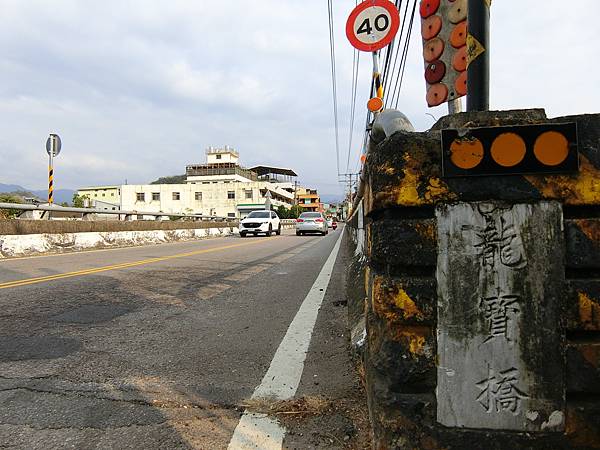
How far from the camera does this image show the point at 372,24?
7.30m

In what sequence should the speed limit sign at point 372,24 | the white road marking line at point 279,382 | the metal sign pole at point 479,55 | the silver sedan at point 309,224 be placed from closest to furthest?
the white road marking line at point 279,382
the metal sign pole at point 479,55
the speed limit sign at point 372,24
the silver sedan at point 309,224

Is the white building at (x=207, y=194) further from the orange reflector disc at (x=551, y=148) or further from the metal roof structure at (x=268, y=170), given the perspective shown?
the orange reflector disc at (x=551, y=148)

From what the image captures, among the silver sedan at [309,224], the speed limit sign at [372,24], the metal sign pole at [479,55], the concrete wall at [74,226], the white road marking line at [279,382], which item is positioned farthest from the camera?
the silver sedan at [309,224]

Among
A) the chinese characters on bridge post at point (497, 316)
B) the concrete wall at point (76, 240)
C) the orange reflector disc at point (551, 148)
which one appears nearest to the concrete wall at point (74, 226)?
the concrete wall at point (76, 240)

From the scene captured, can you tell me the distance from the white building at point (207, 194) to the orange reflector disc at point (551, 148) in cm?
5950

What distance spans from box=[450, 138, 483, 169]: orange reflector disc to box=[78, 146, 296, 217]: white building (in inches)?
2340

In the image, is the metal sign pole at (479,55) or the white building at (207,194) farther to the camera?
the white building at (207,194)

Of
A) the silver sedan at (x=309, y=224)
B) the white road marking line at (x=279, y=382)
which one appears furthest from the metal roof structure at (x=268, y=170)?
the white road marking line at (x=279, y=382)

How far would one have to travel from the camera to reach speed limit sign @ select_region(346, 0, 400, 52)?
7191mm

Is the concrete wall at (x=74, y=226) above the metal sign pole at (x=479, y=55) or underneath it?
underneath

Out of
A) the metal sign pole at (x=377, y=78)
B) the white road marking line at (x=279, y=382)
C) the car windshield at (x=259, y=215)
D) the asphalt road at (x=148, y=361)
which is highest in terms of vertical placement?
the metal sign pole at (x=377, y=78)

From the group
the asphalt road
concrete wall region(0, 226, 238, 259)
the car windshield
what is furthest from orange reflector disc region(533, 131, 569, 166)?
the car windshield

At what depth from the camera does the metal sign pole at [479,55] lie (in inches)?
89.2

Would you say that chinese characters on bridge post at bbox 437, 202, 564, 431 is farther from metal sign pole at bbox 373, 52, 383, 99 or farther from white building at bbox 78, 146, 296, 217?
white building at bbox 78, 146, 296, 217
